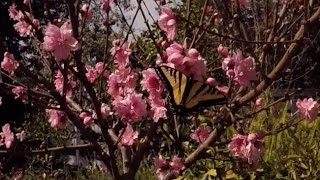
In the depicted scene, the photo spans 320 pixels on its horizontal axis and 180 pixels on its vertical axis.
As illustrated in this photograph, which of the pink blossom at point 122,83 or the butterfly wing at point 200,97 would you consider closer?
the butterfly wing at point 200,97

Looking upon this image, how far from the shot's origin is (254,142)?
7.61 feet

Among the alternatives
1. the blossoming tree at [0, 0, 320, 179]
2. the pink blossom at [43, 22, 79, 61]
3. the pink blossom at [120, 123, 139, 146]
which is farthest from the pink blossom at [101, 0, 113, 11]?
the pink blossom at [43, 22, 79, 61]

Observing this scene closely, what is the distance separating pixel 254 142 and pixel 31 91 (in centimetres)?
94

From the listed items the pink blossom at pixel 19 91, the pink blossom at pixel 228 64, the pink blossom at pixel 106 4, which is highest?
the pink blossom at pixel 106 4

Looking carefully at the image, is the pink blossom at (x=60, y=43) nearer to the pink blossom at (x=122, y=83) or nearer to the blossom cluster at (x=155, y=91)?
the blossom cluster at (x=155, y=91)

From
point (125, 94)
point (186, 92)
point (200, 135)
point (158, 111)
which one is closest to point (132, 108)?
point (158, 111)

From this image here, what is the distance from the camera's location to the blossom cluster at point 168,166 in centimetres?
253

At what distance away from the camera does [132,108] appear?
243cm

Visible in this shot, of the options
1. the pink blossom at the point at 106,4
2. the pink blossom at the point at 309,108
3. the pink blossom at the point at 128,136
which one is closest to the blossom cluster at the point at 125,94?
the pink blossom at the point at 128,136

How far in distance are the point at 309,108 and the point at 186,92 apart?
30.6 inches

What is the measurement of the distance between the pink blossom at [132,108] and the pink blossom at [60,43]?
30 cm

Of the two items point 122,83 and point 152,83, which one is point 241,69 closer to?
point 152,83

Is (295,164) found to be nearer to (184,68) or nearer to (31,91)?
(31,91)

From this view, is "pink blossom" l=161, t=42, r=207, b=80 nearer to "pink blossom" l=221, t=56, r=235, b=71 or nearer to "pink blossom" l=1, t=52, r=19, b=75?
"pink blossom" l=221, t=56, r=235, b=71
